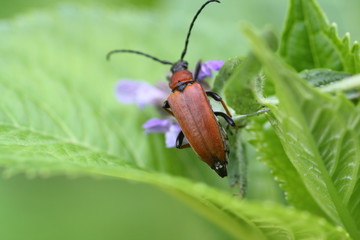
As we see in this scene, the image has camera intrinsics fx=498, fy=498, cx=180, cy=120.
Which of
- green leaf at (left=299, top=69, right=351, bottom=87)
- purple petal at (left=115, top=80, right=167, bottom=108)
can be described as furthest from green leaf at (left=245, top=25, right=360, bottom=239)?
purple petal at (left=115, top=80, right=167, bottom=108)

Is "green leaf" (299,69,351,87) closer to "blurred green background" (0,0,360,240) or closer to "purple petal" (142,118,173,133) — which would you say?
"purple petal" (142,118,173,133)

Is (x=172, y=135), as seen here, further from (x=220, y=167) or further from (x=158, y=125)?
(x=220, y=167)

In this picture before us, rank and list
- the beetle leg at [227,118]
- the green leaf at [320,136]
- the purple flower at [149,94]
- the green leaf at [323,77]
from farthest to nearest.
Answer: the purple flower at [149,94] < the beetle leg at [227,118] < the green leaf at [323,77] < the green leaf at [320,136]

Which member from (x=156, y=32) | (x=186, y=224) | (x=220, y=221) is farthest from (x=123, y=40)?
(x=220, y=221)

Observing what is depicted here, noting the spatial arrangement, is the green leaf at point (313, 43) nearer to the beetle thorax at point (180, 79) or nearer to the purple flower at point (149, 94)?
the purple flower at point (149, 94)

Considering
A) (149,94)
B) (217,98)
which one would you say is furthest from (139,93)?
(217,98)

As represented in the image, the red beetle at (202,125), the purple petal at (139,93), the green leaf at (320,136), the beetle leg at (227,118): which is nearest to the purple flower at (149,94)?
the purple petal at (139,93)
